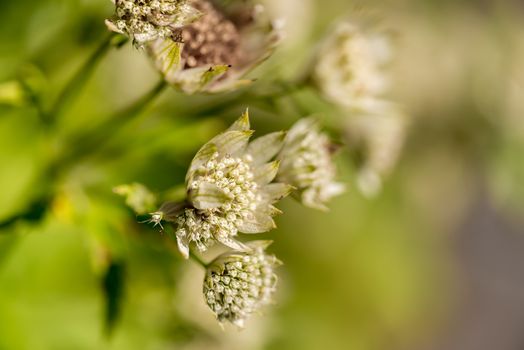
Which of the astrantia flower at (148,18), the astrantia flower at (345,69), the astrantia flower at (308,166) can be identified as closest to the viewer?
the astrantia flower at (148,18)

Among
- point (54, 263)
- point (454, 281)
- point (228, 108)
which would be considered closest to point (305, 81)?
point (228, 108)

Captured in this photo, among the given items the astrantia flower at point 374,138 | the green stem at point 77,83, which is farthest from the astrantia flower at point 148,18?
the astrantia flower at point 374,138

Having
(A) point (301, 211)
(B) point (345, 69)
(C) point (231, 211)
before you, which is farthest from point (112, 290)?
(A) point (301, 211)

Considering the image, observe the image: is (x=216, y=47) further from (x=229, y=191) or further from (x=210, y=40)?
(x=229, y=191)

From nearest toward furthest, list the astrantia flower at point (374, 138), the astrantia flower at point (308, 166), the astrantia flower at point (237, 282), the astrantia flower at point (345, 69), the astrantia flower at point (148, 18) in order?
the astrantia flower at point (148, 18) → the astrantia flower at point (237, 282) → the astrantia flower at point (308, 166) → the astrantia flower at point (345, 69) → the astrantia flower at point (374, 138)

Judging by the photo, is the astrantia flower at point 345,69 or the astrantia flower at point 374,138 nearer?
the astrantia flower at point 345,69

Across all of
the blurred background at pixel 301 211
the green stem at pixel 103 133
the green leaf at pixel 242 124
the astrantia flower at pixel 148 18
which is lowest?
the blurred background at pixel 301 211

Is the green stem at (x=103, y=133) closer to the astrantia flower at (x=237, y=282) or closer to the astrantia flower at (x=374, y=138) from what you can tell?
the astrantia flower at (x=237, y=282)
